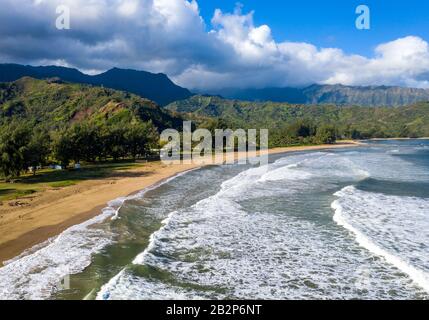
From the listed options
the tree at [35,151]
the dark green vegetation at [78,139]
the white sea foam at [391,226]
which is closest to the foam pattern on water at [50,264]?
the white sea foam at [391,226]

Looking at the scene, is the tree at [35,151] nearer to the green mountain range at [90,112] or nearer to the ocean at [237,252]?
the ocean at [237,252]

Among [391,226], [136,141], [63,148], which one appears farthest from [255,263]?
[136,141]

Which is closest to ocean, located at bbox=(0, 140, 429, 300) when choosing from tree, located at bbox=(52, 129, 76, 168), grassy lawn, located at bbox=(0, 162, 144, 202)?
grassy lawn, located at bbox=(0, 162, 144, 202)

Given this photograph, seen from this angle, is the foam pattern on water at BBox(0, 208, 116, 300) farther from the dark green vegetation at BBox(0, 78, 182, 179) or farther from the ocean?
the dark green vegetation at BBox(0, 78, 182, 179)

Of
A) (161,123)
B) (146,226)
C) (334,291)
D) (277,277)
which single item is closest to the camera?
(334,291)
